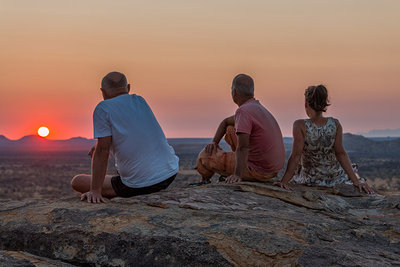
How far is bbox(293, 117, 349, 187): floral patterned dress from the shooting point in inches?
242

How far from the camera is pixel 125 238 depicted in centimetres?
385

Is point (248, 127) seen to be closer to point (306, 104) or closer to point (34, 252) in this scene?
point (306, 104)

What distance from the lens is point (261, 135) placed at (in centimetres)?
590

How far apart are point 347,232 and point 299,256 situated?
0.86 meters

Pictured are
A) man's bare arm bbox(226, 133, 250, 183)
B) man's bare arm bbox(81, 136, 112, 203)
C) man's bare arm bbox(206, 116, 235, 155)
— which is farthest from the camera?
man's bare arm bbox(206, 116, 235, 155)

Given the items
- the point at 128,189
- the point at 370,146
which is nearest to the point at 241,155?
the point at 128,189

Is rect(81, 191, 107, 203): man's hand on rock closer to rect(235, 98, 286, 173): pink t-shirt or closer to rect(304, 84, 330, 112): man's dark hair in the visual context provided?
rect(235, 98, 286, 173): pink t-shirt

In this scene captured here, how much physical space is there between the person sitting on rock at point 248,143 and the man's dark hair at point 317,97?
52 cm

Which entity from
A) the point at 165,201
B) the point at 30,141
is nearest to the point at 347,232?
the point at 165,201

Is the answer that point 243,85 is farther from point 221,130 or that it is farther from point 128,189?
point 128,189

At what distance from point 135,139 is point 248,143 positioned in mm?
1533

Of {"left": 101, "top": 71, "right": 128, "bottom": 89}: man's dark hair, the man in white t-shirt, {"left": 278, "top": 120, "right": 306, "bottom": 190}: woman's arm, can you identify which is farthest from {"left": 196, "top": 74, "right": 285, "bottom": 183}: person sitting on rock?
{"left": 101, "top": 71, "right": 128, "bottom": 89}: man's dark hair

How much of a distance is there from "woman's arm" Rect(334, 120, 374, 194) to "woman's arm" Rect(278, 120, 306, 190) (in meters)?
0.46

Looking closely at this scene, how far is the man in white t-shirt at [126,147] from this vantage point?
4.71 m
